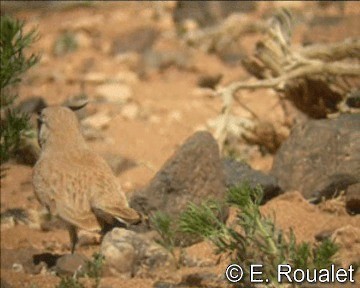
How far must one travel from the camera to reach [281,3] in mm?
7770

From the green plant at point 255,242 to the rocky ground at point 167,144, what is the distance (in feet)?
0.81

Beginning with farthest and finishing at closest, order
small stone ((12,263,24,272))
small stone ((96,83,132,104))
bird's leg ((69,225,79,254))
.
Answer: small stone ((96,83,132,104)), small stone ((12,263,24,272)), bird's leg ((69,225,79,254))

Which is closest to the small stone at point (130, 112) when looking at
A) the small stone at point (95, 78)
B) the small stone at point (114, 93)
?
the small stone at point (114, 93)

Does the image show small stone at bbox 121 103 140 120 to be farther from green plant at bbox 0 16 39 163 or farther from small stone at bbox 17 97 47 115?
green plant at bbox 0 16 39 163

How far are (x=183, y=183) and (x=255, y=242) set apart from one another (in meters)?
1.67

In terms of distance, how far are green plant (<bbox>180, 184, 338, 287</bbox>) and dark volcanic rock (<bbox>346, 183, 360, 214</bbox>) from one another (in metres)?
1.16

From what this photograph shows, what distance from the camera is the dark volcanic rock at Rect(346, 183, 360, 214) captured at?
17.9ft

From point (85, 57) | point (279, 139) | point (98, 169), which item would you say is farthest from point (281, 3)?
point (85, 57)

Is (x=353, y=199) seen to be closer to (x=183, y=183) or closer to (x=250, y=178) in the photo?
(x=250, y=178)

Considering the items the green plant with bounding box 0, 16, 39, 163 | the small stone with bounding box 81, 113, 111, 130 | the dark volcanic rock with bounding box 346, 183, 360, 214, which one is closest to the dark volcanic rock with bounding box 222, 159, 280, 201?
the dark volcanic rock with bounding box 346, 183, 360, 214

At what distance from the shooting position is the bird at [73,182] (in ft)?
16.3

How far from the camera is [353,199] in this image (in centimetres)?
545

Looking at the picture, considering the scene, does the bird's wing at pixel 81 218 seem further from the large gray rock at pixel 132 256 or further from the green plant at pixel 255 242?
the green plant at pixel 255 242

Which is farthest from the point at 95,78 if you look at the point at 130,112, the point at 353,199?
the point at 353,199
